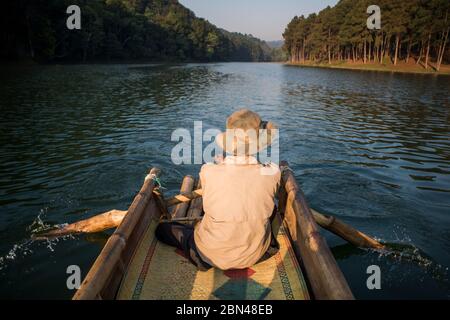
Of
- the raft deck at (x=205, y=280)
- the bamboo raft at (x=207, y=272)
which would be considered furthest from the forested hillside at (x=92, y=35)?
the raft deck at (x=205, y=280)

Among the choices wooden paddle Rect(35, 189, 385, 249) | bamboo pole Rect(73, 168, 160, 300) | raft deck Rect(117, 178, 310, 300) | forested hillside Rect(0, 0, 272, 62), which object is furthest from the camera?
forested hillside Rect(0, 0, 272, 62)

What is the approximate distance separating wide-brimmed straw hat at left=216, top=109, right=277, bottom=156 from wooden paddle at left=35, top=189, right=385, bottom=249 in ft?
5.75

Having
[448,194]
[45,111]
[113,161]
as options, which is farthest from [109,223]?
[45,111]

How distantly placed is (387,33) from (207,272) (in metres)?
64.3

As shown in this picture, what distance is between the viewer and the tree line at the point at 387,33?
4947cm

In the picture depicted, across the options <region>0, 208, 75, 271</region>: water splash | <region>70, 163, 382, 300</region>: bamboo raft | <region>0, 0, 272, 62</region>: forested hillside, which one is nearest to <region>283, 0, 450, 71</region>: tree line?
<region>0, 0, 272, 62</region>: forested hillside

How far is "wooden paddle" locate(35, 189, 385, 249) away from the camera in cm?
516

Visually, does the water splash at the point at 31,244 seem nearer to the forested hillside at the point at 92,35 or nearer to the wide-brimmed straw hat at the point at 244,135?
the wide-brimmed straw hat at the point at 244,135

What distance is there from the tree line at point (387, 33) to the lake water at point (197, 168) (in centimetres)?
3788

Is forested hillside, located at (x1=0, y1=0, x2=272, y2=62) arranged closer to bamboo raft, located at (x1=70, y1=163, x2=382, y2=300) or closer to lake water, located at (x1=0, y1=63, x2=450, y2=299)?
lake water, located at (x1=0, y1=63, x2=450, y2=299)

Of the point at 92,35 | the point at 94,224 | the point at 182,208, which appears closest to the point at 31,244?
the point at 94,224

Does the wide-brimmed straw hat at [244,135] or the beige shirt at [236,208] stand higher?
the wide-brimmed straw hat at [244,135]

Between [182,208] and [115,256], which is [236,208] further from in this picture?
[182,208]
